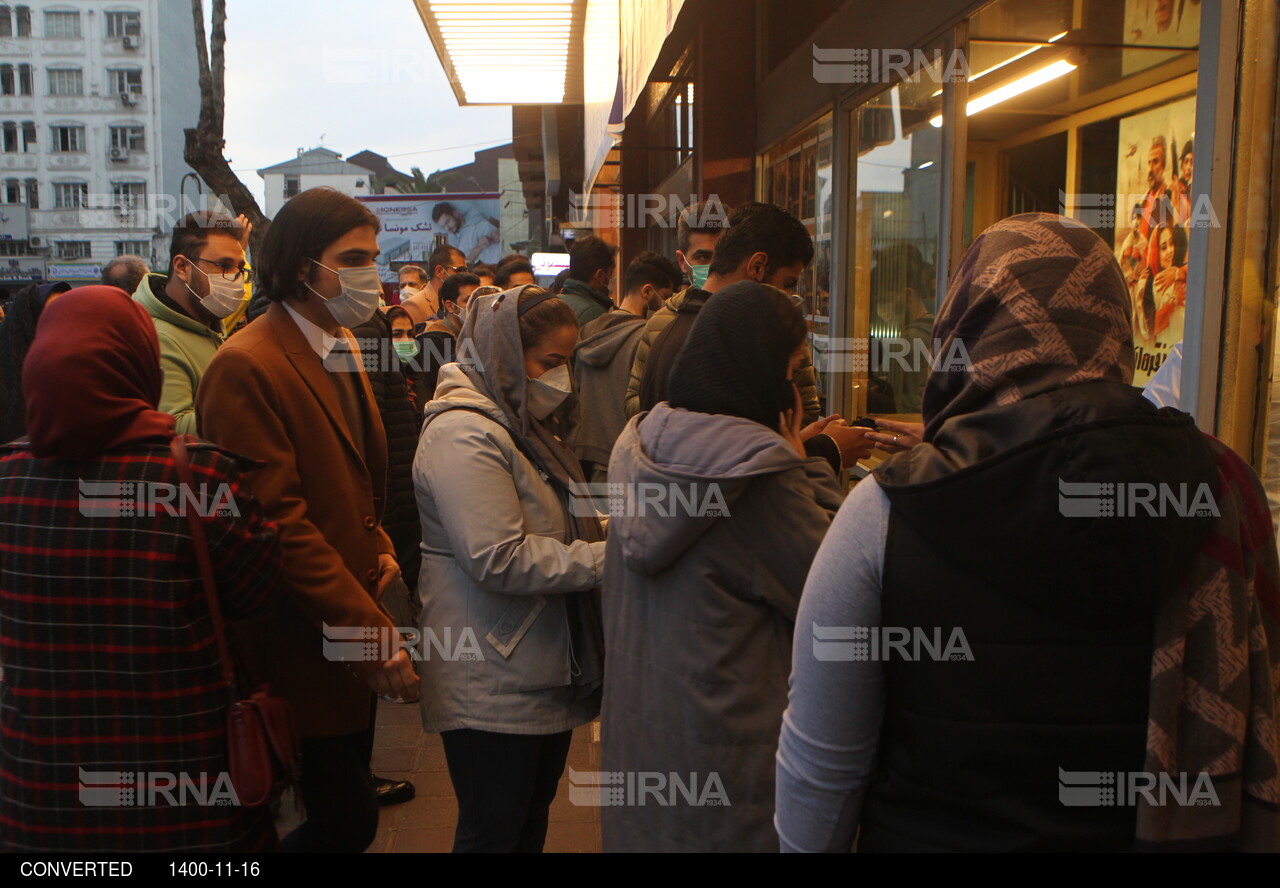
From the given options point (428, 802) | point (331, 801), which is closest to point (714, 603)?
point (331, 801)

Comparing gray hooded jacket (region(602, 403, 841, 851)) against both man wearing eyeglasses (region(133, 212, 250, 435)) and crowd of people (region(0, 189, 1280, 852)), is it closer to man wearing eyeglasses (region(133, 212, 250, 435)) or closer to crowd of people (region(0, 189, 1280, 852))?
crowd of people (region(0, 189, 1280, 852))

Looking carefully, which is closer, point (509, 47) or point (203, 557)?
point (203, 557)

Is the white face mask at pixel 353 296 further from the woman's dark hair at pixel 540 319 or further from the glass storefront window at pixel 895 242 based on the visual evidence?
the glass storefront window at pixel 895 242

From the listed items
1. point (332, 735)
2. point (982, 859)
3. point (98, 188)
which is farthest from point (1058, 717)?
point (98, 188)

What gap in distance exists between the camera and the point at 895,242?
574 cm

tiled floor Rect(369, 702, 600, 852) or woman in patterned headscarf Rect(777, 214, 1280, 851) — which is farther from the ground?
woman in patterned headscarf Rect(777, 214, 1280, 851)

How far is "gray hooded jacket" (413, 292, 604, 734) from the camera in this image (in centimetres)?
271

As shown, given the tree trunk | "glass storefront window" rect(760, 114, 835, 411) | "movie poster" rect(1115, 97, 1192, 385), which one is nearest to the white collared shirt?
"movie poster" rect(1115, 97, 1192, 385)

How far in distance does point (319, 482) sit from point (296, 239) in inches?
27.7

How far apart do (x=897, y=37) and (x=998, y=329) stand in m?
4.35

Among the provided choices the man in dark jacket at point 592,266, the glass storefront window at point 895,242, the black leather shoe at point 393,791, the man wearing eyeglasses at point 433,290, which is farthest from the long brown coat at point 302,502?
the man wearing eyeglasses at point 433,290

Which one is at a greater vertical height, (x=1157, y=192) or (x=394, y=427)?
(x=1157, y=192)

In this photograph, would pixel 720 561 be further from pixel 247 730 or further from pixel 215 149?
pixel 215 149

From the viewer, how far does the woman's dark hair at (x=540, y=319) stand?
3000 mm
